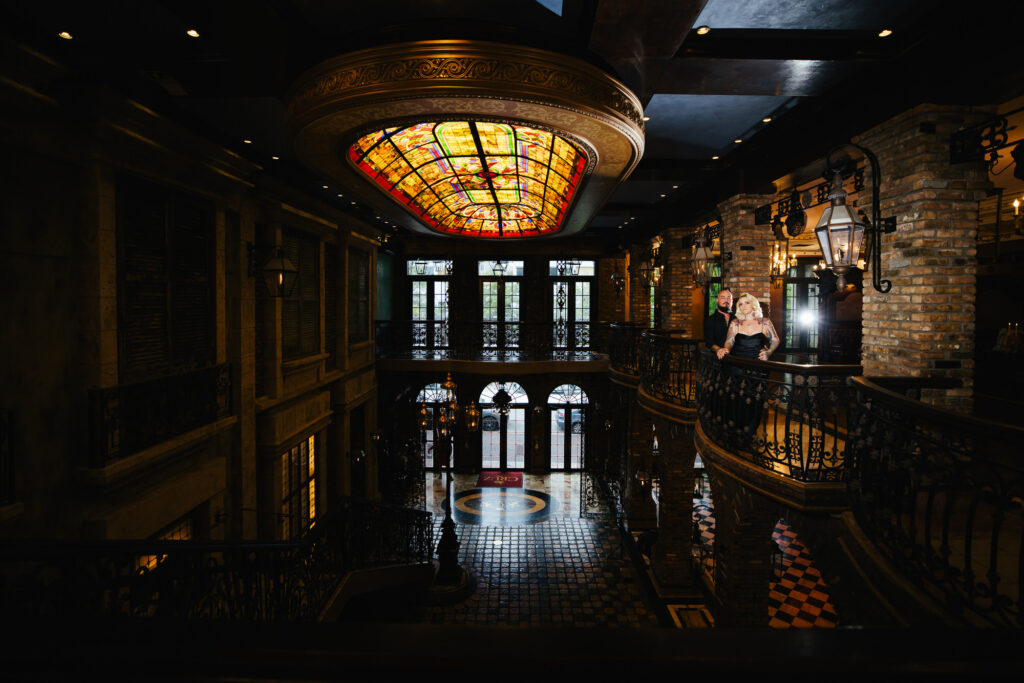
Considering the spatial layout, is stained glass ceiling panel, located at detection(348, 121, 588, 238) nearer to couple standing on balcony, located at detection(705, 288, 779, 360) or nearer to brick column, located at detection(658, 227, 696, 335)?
couple standing on balcony, located at detection(705, 288, 779, 360)

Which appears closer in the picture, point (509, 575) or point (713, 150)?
point (713, 150)

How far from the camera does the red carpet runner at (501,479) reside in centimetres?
1528

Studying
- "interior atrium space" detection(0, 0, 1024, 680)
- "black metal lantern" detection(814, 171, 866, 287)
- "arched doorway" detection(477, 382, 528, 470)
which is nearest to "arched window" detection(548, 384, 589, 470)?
"arched doorway" detection(477, 382, 528, 470)

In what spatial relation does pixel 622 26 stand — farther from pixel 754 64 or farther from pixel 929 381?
pixel 929 381

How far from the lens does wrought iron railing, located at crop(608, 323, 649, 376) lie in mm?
11398

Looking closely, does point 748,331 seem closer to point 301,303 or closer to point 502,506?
point 301,303

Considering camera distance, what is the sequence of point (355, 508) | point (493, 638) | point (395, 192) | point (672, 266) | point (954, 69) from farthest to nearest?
point (672, 266) < point (355, 508) < point (395, 192) < point (954, 69) < point (493, 638)

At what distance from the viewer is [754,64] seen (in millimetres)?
4738

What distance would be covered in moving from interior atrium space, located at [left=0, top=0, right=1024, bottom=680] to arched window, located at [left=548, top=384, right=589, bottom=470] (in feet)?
22.8

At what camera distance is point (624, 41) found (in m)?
4.10

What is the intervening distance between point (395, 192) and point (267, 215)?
2091 millimetres

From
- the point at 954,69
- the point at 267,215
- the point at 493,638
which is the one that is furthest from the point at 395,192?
the point at 493,638

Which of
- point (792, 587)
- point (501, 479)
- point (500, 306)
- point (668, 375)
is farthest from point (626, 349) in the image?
point (501, 479)

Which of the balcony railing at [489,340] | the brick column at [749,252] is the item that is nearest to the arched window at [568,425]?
the balcony railing at [489,340]
